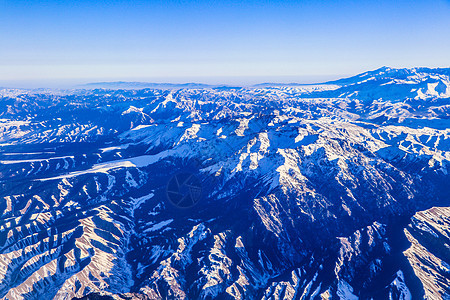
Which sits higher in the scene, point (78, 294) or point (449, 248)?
point (449, 248)

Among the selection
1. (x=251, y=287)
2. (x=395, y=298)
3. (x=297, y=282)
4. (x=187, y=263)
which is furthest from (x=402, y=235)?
Result: (x=187, y=263)

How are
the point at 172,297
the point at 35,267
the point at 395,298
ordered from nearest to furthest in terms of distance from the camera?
the point at 395,298
the point at 172,297
the point at 35,267

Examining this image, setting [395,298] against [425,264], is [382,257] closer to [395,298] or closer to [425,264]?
[425,264]

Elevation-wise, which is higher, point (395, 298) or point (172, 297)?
point (395, 298)

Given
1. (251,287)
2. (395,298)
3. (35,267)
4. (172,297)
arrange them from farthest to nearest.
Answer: (35,267) → (251,287) → (172,297) → (395,298)

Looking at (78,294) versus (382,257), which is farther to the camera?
(382,257)

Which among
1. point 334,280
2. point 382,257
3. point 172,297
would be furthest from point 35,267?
point 382,257

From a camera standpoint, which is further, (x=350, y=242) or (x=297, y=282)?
(x=350, y=242)

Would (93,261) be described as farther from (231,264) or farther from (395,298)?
(395,298)

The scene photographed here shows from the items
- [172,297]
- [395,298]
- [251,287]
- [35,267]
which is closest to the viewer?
[395,298]

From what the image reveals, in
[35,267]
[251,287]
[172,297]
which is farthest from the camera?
[35,267]
